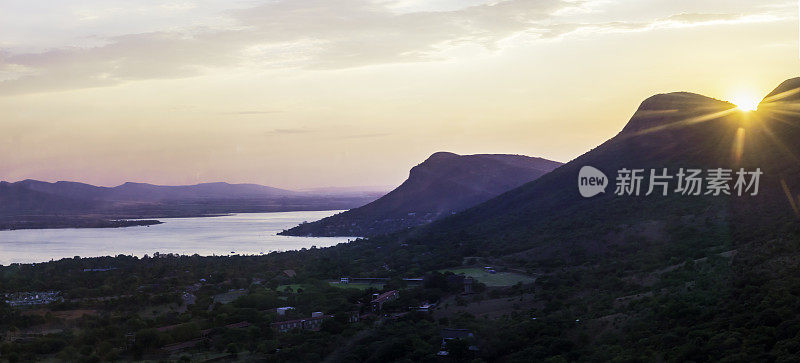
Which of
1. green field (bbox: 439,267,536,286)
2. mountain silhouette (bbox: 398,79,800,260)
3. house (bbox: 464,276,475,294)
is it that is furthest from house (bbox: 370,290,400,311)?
mountain silhouette (bbox: 398,79,800,260)

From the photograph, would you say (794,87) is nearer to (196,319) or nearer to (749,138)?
(749,138)

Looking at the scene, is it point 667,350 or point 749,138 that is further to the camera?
point 749,138

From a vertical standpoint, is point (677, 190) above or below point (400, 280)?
→ above

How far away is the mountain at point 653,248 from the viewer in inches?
1057

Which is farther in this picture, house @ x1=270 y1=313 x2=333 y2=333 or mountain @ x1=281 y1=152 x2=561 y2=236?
mountain @ x1=281 y1=152 x2=561 y2=236

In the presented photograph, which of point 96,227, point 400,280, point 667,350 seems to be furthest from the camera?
point 96,227

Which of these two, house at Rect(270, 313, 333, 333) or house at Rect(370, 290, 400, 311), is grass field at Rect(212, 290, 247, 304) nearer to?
house at Rect(270, 313, 333, 333)

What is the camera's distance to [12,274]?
65.1 metres

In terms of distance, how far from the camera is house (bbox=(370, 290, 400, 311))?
4228cm

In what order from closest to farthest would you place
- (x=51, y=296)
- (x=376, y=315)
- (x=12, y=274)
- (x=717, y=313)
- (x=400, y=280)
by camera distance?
(x=717, y=313), (x=376, y=315), (x=400, y=280), (x=51, y=296), (x=12, y=274)

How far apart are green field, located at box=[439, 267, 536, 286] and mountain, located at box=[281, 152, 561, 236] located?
58336mm

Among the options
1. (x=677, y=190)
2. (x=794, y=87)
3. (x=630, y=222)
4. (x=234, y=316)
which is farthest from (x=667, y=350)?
(x=794, y=87)

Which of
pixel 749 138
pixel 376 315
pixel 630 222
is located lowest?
pixel 376 315

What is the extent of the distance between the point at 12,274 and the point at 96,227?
329 feet
